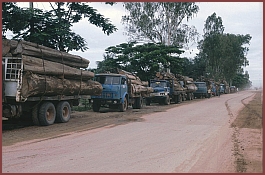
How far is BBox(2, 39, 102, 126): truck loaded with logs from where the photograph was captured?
11.4m

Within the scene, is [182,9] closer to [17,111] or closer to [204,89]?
[204,89]

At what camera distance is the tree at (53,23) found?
1680 cm

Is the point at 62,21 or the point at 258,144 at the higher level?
the point at 62,21

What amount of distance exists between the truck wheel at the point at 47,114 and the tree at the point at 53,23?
5.96 m

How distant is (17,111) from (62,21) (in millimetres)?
10211

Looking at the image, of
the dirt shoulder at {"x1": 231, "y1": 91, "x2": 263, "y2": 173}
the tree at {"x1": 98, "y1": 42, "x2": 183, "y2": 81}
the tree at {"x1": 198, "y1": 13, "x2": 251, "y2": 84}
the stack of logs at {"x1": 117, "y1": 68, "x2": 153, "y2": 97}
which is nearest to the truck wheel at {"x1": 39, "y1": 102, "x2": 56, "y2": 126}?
the dirt shoulder at {"x1": 231, "y1": 91, "x2": 263, "y2": 173}

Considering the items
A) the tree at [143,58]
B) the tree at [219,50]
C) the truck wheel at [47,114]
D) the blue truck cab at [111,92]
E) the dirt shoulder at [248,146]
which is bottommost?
the dirt shoulder at [248,146]

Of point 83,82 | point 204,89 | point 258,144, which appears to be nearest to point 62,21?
point 83,82

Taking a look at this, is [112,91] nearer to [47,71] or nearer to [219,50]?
[47,71]

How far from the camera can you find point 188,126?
1288 centimetres

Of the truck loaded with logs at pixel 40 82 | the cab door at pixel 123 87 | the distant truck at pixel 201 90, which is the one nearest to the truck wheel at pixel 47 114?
the truck loaded with logs at pixel 40 82

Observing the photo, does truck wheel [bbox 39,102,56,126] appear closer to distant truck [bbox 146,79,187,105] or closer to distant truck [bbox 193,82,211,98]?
distant truck [bbox 146,79,187,105]

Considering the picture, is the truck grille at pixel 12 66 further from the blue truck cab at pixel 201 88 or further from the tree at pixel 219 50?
the tree at pixel 219 50

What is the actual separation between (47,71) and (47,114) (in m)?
1.99
